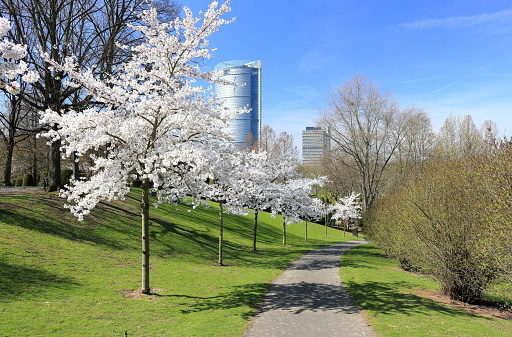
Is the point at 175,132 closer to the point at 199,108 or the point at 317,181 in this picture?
the point at 199,108

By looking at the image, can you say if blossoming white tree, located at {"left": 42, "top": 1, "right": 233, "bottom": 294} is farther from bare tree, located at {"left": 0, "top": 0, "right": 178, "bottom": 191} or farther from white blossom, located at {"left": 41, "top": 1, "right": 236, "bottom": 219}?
bare tree, located at {"left": 0, "top": 0, "right": 178, "bottom": 191}

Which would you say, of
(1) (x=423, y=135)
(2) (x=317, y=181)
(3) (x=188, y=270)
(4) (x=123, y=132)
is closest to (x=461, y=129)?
(1) (x=423, y=135)

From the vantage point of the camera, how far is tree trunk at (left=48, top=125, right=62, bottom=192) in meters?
17.8

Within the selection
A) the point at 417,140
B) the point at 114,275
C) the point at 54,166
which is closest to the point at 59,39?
the point at 54,166

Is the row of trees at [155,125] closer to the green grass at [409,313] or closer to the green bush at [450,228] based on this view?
the green grass at [409,313]

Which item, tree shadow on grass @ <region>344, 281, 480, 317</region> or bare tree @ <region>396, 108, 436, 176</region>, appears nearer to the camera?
tree shadow on grass @ <region>344, 281, 480, 317</region>

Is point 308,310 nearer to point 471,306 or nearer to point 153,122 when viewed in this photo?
point 471,306

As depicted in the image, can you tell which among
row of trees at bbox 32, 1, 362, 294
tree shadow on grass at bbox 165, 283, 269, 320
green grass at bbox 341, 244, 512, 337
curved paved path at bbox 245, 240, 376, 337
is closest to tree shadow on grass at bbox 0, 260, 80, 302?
row of trees at bbox 32, 1, 362, 294

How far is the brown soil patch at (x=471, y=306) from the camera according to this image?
967 cm

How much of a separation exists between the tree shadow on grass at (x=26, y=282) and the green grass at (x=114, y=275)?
2 centimetres

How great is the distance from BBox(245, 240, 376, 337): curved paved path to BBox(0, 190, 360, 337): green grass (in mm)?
499

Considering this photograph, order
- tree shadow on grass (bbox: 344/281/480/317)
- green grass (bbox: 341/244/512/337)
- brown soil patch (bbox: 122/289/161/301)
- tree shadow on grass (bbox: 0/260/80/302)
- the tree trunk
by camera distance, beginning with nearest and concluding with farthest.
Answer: green grass (bbox: 341/244/512/337)
tree shadow on grass (bbox: 0/260/80/302)
tree shadow on grass (bbox: 344/281/480/317)
brown soil patch (bbox: 122/289/161/301)
the tree trunk

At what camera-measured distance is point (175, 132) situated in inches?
410

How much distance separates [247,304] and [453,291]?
7.07 meters
